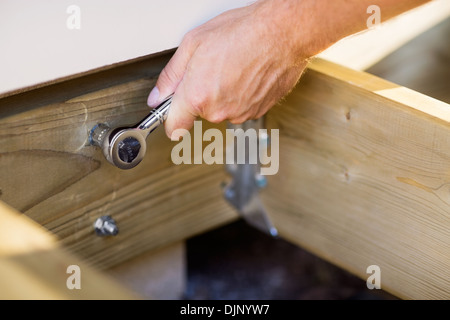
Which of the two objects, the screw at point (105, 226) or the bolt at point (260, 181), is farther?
the bolt at point (260, 181)

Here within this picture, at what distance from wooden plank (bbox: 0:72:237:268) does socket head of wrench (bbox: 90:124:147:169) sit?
0.02m

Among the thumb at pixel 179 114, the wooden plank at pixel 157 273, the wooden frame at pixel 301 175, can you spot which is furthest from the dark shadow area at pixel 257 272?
the thumb at pixel 179 114

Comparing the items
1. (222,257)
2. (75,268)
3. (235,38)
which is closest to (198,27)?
(235,38)

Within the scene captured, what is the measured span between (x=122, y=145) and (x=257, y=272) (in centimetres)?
47

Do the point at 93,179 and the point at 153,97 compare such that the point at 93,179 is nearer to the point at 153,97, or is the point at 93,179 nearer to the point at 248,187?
the point at 153,97

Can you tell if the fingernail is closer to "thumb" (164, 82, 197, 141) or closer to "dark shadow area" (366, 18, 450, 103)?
"thumb" (164, 82, 197, 141)

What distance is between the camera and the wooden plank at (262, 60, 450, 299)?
2.15 feet

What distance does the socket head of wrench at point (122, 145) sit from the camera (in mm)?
617

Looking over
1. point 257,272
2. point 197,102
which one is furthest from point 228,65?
point 257,272

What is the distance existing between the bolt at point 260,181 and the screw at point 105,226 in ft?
0.72

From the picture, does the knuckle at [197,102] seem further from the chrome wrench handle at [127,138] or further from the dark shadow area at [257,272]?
the dark shadow area at [257,272]

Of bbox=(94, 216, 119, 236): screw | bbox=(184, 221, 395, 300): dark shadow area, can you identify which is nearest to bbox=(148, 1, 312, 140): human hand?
bbox=(94, 216, 119, 236): screw

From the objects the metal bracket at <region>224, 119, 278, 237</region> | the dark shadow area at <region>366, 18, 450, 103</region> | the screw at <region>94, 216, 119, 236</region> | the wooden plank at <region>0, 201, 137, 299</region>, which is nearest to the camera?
the wooden plank at <region>0, 201, 137, 299</region>
